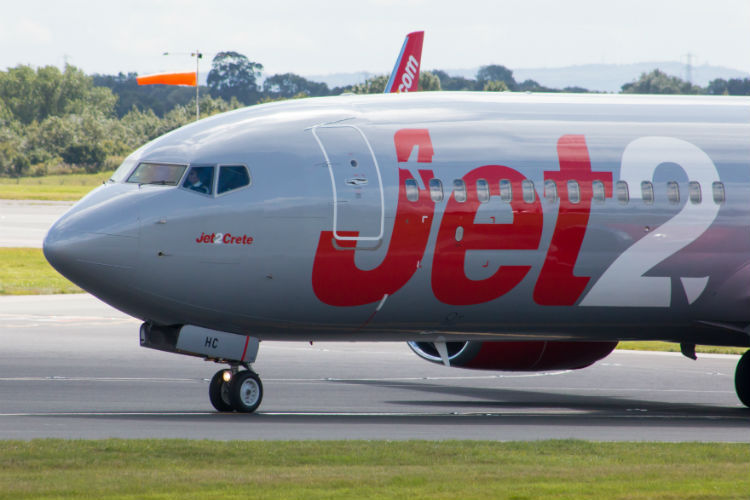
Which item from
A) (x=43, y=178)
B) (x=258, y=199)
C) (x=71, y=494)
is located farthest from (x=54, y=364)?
(x=43, y=178)

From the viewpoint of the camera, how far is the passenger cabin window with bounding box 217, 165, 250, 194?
20.1m

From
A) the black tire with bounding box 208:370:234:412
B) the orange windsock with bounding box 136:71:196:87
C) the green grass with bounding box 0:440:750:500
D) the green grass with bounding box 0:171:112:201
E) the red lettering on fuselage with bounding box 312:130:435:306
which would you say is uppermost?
the orange windsock with bounding box 136:71:196:87

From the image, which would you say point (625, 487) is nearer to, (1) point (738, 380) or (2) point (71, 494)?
(2) point (71, 494)

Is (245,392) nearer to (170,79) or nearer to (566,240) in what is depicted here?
(566,240)

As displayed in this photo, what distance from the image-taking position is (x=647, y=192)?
72.7 feet

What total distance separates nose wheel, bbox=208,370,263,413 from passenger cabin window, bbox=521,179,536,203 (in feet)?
17.0

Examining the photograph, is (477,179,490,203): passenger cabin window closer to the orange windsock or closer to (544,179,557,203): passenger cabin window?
(544,179,557,203): passenger cabin window

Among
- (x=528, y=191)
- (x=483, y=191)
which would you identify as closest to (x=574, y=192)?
(x=528, y=191)

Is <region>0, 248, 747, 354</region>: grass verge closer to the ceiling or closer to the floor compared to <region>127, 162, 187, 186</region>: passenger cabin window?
closer to the floor

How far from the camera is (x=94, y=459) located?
15.4 m

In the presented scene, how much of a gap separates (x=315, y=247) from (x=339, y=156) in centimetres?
154

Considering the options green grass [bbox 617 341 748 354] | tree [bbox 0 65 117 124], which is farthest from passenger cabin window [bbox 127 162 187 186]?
tree [bbox 0 65 117 124]

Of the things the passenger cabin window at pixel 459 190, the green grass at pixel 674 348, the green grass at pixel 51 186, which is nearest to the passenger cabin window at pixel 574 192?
the passenger cabin window at pixel 459 190

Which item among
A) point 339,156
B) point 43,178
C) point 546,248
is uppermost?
point 339,156
